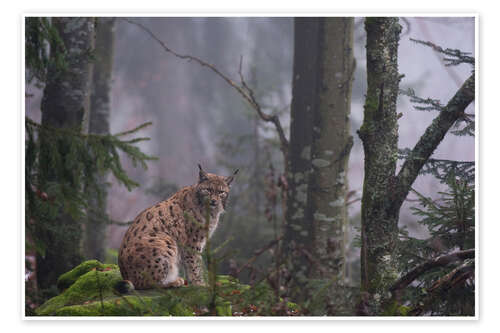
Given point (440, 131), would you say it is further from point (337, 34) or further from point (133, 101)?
point (133, 101)

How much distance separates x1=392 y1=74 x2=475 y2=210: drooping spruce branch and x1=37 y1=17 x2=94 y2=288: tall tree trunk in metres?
3.21

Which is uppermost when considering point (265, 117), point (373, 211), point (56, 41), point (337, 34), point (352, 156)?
point (337, 34)

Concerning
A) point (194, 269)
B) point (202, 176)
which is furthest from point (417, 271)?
point (202, 176)

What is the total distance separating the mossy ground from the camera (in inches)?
128

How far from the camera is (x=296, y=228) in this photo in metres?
5.67

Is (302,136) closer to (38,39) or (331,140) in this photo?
(331,140)

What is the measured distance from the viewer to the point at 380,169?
11.9 ft

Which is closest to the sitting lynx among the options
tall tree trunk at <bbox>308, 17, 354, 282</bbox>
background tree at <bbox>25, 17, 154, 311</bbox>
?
background tree at <bbox>25, 17, 154, 311</bbox>

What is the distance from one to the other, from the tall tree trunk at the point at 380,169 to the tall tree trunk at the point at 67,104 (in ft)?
9.64

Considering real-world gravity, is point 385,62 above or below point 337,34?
below

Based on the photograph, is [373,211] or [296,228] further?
[296,228]

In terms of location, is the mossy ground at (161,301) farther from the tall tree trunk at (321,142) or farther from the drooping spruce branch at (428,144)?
the tall tree trunk at (321,142)
